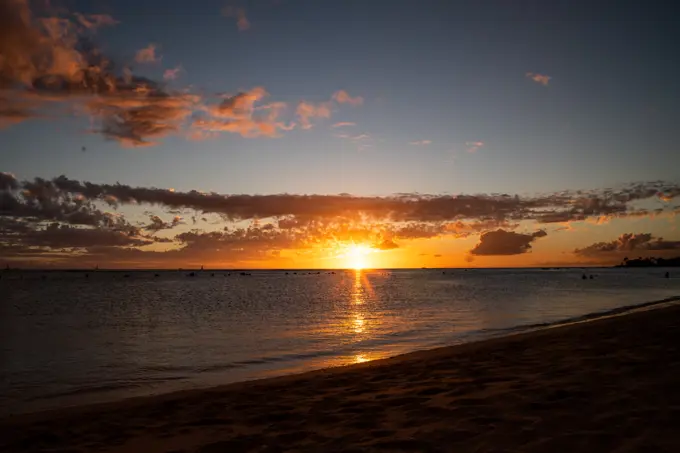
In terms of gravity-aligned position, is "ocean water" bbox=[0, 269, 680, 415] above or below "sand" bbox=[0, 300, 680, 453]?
below

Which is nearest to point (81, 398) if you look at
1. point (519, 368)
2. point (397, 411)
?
point (397, 411)

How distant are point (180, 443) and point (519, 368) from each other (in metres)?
8.72

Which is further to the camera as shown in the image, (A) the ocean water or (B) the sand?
(A) the ocean water

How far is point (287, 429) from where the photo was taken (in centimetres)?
873

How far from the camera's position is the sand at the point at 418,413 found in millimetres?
7242

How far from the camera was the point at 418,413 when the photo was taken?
8.93 metres

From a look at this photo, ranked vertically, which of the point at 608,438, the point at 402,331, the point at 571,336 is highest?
the point at 608,438

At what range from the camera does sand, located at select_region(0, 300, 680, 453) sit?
7.24 metres

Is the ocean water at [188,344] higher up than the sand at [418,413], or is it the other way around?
the sand at [418,413]

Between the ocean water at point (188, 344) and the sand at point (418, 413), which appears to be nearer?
the sand at point (418, 413)

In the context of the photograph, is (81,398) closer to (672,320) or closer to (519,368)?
Answer: (519,368)

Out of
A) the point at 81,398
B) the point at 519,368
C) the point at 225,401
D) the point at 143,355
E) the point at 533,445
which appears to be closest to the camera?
the point at 533,445

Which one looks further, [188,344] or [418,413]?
[188,344]

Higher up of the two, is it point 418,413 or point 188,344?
point 418,413
